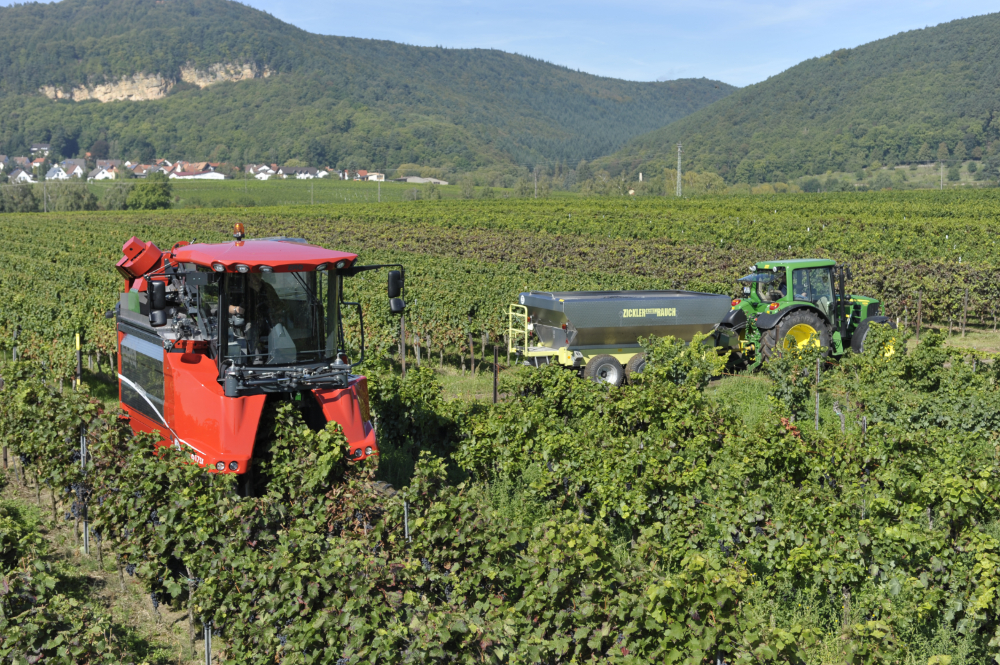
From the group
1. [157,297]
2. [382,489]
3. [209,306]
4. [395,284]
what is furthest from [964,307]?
[157,297]

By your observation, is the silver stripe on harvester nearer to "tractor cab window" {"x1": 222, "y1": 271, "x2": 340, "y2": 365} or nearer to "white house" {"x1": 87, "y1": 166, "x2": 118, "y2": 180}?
"tractor cab window" {"x1": 222, "y1": 271, "x2": 340, "y2": 365}

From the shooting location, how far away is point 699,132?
6033 inches

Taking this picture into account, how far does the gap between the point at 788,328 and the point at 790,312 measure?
0.39 meters

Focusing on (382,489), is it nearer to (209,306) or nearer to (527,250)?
(209,306)

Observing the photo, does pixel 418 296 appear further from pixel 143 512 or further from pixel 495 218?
pixel 495 218

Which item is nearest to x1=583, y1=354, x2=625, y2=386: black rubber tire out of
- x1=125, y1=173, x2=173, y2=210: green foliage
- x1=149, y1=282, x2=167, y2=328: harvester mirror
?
x1=149, y1=282, x2=167, y2=328: harvester mirror

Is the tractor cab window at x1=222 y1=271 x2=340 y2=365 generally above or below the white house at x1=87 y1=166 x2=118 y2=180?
below

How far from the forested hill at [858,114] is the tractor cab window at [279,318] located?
12032 centimetres

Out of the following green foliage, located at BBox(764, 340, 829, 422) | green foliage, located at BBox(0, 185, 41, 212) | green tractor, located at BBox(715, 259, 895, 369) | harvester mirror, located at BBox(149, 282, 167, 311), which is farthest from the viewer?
green foliage, located at BBox(0, 185, 41, 212)

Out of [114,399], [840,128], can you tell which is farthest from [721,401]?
[840,128]

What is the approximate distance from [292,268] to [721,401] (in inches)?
313

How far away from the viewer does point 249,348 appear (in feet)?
27.5

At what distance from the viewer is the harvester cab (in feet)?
26.6

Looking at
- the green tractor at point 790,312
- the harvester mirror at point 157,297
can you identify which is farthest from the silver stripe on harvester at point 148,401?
the green tractor at point 790,312
